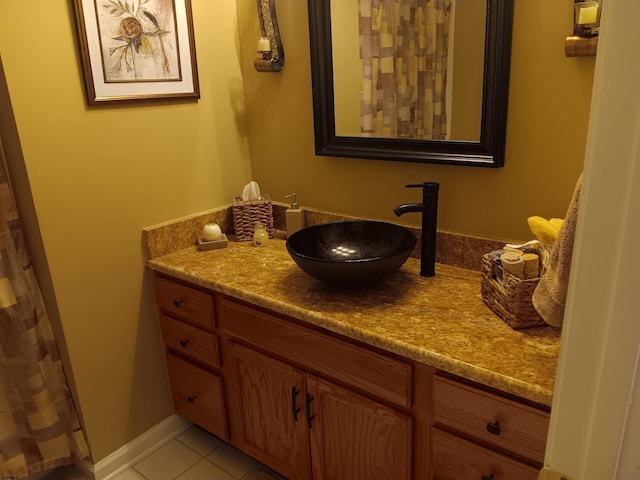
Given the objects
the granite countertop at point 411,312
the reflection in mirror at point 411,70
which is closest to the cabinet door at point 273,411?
the granite countertop at point 411,312

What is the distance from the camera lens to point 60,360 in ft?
6.05

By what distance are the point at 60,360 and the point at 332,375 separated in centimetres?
104

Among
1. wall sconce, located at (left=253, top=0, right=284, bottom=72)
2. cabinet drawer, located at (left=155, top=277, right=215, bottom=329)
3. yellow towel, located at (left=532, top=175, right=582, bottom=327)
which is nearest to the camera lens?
yellow towel, located at (left=532, top=175, right=582, bottom=327)

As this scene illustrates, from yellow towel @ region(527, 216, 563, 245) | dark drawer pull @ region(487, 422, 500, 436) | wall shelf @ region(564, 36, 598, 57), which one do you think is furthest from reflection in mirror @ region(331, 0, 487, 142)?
dark drawer pull @ region(487, 422, 500, 436)

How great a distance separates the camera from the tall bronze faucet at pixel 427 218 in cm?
159

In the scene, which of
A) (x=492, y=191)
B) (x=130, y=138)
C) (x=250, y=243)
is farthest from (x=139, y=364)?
(x=492, y=191)

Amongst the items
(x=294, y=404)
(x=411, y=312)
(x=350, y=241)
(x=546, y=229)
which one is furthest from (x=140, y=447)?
(x=546, y=229)

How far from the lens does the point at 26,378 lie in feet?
5.85

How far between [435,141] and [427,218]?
10.3 inches

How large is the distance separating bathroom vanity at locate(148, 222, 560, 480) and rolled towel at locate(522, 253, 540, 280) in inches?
5.7

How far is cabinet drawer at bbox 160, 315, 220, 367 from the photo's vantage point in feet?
6.13

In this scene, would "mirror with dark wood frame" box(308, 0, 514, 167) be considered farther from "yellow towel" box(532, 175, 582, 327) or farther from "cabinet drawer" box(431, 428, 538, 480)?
"cabinet drawer" box(431, 428, 538, 480)

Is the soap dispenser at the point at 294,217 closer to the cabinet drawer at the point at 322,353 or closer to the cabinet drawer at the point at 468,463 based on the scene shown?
the cabinet drawer at the point at 322,353

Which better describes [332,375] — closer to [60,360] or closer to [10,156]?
[60,360]
